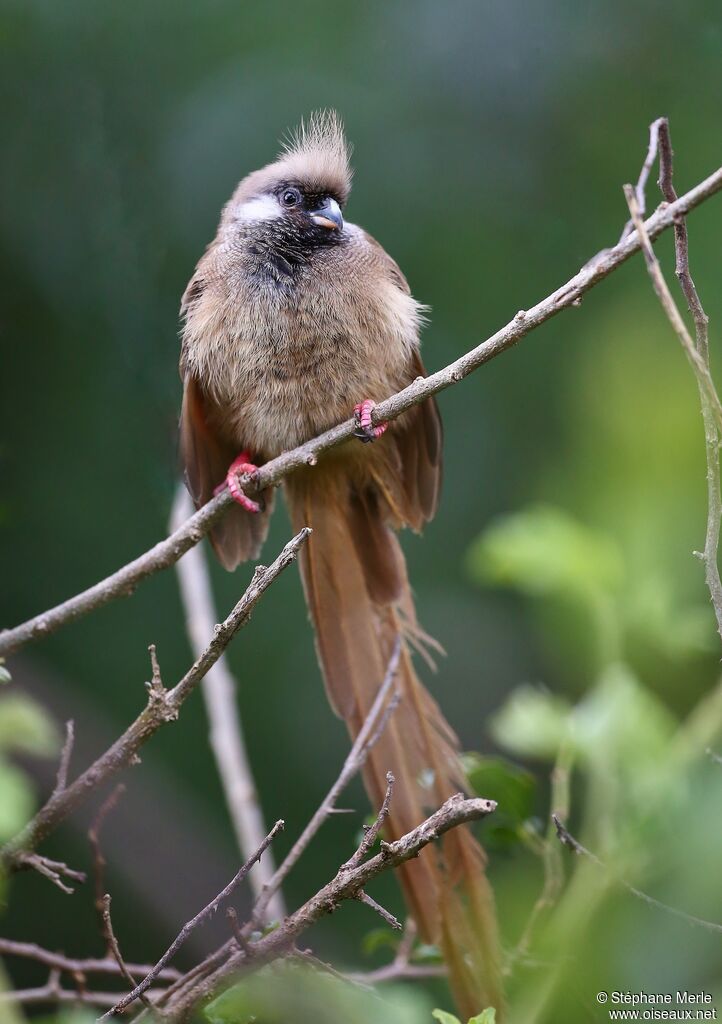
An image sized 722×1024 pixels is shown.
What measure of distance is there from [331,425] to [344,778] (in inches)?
46.4

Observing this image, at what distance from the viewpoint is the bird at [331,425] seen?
3.08 metres

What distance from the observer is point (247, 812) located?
338 cm

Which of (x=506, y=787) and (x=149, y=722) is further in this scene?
(x=506, y=787)

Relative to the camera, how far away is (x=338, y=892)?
78.9 inches

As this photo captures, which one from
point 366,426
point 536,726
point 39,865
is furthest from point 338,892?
point 366,426

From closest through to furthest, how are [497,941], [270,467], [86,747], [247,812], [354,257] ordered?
[497,941]
[270,467]
[247,812]
[354,257]
[86,747]

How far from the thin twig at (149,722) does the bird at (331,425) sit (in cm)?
77

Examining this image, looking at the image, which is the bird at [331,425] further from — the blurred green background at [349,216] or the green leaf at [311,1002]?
the blurred green background at [349,216]

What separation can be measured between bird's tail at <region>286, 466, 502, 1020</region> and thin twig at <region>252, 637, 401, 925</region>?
0.26 feet

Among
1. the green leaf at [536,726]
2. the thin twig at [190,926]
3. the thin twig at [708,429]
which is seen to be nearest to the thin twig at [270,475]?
the thin twig at [708,429]

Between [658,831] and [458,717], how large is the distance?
12.4 feet

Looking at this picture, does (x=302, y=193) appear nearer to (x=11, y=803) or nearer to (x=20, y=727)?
(x=20, y=727)

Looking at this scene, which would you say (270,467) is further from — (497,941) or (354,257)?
(497,941)

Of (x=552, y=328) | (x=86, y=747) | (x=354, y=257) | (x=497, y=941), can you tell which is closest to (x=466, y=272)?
(x=552, y=328)
